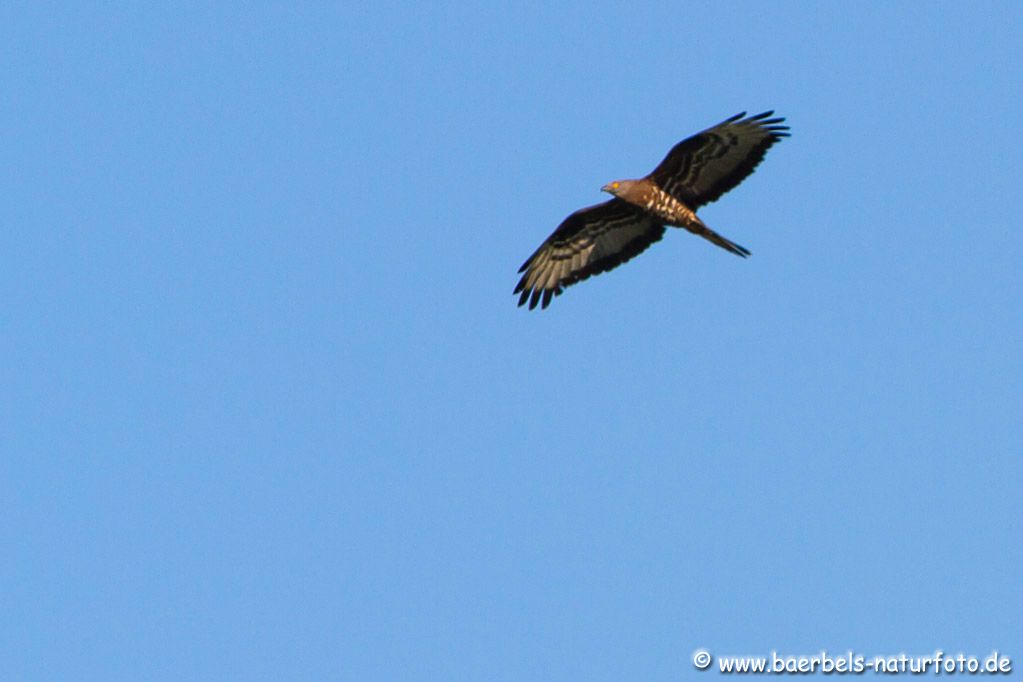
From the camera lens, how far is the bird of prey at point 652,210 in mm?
24000

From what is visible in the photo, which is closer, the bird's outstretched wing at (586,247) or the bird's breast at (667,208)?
the bird's breast at (667,208)

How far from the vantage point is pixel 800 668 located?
1959 centimetres

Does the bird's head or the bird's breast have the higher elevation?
the bird's head

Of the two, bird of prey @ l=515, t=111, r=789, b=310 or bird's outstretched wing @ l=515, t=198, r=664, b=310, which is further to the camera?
bird's outstretched wing @ l=515, t=198, r=664, b=310

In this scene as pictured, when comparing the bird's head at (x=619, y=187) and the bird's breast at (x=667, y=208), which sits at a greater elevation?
the bird's head at (x=619, y=187)

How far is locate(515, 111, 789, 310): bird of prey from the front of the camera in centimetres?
2400

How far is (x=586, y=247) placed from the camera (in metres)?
26.2

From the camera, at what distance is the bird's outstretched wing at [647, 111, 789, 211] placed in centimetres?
2392

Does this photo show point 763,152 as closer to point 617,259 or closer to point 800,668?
point 617,259

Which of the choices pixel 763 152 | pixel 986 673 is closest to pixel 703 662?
pixel 986 673

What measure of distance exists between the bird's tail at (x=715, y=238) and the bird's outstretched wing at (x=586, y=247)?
1.44 m

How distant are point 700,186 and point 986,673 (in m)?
8.11

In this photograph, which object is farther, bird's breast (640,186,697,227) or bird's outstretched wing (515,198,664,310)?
bird's outstretched wing (515,198,664,310)

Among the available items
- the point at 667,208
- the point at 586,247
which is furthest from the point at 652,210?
the point at 586,247
